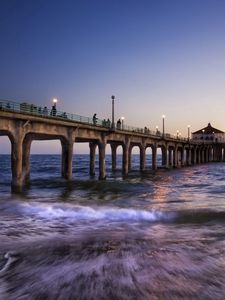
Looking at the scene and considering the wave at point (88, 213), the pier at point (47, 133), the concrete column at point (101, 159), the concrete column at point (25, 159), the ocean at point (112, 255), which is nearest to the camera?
the ocean at point (112, 255)

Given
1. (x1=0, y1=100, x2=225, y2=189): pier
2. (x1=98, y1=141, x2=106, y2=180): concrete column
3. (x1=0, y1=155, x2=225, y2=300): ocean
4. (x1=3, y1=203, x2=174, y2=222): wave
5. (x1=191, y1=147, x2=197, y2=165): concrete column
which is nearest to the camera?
(x1=0, y1=155, x2=225, y2=300): ocean

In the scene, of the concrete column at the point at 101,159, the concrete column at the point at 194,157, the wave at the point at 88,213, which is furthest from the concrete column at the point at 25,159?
the concrete column at the point at 194,157

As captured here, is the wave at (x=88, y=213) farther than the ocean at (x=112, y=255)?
Yes

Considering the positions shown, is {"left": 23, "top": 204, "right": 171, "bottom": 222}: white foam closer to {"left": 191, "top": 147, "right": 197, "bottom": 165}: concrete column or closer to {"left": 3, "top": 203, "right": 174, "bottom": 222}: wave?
{"left": 3, "top": 203, "right": 174, "bottom": 222}: wave

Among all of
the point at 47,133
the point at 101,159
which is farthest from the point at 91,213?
the point at 101,159

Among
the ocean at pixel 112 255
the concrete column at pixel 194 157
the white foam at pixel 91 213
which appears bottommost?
the white foam at pixel 91 213

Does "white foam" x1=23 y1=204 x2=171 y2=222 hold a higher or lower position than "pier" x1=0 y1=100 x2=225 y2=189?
lower

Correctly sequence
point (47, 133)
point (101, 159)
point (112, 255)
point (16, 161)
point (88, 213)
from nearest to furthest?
point (112, 255) < point (88, 213) < point (16, 161) < point (47, 133) < point (101, 159)

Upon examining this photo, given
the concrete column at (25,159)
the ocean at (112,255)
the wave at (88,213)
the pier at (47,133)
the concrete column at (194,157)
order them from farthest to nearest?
the concrete column at (194,157)
the concrete column at (25,159)
the pier at (47,133)
the wave at (88,213)
the ocean at (112,255)

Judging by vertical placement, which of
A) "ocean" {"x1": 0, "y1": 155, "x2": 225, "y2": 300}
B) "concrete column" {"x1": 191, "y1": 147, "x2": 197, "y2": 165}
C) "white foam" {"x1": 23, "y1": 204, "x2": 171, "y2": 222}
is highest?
"concrete column" {"x1": 191, "y1": 147, "x2": 197, "y2": 165}

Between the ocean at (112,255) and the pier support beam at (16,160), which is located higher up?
the pier support beam at (16,160)

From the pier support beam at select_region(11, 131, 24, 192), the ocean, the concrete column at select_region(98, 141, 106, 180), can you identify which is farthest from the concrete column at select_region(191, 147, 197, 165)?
the ocean

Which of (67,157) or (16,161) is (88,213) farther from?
(67,157)

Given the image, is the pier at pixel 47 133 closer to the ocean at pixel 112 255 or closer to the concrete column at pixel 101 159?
the concrete column at pixel 101 159
